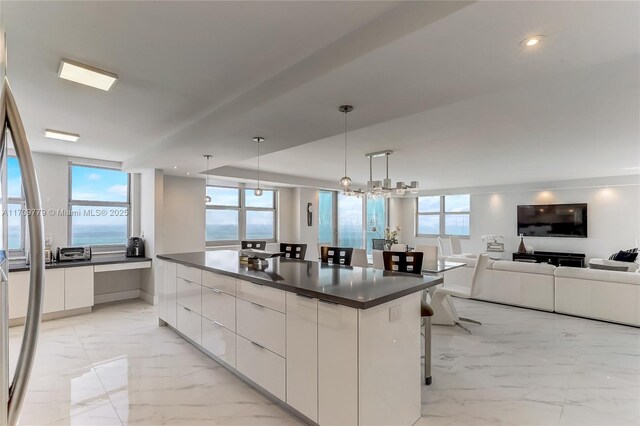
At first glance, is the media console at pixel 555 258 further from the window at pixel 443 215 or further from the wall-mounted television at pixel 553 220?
the window at pixel 443 215

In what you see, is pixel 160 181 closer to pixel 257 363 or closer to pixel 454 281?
pixel 257 363

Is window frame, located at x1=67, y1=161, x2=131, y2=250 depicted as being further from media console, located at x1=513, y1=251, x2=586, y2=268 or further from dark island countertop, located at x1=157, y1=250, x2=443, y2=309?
media console, located at x1=513, y1=251, x2=586, y2=268

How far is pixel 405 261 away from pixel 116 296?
482 centimetres

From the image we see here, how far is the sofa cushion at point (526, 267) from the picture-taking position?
469cm

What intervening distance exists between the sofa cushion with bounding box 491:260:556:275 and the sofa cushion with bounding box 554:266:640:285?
0.36 ft

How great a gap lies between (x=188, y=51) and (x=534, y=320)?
505 centimetres

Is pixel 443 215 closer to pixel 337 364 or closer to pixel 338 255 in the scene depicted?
pixel 338 255

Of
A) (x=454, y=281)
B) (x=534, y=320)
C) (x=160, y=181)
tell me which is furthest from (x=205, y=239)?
(x=534, y=320)

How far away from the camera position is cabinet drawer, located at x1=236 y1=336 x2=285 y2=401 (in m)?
2.23

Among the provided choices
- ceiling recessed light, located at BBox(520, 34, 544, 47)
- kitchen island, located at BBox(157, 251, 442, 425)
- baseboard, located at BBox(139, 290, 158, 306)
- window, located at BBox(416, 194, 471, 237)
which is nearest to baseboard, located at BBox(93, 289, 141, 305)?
baseboard, located at BBox(139, 290, 158, 306)

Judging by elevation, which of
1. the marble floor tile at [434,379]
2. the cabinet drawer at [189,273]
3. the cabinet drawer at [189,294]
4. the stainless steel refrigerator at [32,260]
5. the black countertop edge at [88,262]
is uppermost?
the stainless steel refrigerator at [32,260]

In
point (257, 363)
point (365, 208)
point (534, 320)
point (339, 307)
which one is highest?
point (365, 208)

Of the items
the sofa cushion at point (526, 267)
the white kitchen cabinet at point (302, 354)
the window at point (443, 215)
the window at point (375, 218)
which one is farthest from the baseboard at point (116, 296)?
the window at point (443, 215)

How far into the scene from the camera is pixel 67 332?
385 centimetres
